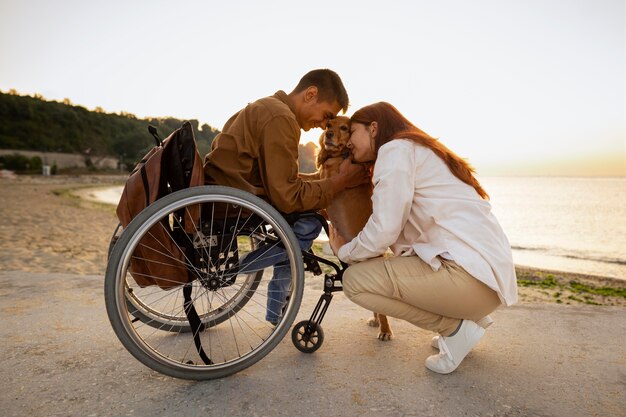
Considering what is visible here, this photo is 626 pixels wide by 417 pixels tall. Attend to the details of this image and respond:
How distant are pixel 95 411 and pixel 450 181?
2183mm

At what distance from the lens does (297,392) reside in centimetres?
213

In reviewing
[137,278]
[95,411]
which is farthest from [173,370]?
[137,278]

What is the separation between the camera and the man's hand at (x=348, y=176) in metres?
2.72

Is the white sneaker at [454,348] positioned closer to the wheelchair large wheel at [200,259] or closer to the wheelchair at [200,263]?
the wheelchair at [200,263]

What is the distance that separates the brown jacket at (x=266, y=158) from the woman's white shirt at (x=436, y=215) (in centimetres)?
44

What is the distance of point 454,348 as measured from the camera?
2.39 m

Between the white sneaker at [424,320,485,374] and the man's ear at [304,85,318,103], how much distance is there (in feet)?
5.86

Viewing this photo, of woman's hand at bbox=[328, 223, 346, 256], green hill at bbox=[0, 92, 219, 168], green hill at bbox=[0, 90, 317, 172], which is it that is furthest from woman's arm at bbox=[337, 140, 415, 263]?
green hill at bbox=[0, 92, 219, 168]

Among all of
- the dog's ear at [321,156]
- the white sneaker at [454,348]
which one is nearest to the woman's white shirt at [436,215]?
the white sneaker at [454,348]

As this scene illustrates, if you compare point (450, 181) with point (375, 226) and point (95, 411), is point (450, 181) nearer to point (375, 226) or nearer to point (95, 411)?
point (375, 226)

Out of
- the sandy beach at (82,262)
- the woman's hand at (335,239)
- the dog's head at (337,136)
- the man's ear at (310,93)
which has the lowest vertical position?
the sandy beach at (82,262)

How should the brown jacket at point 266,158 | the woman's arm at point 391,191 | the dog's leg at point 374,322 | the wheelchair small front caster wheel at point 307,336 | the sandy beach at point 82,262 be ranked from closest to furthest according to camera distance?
the woman's arm at point 391,191
the brown jacket at point 266,158
the wheelchair small front caster wheel at point 307,336
the dog's leg at point 374,322
the sandy beach at point 82,262

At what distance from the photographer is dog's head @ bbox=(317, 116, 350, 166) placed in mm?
3064

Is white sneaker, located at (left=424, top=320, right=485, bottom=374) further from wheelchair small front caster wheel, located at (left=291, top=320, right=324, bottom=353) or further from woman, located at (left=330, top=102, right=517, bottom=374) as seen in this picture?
wheelchair small front caster wheel, located at (left=291, top=320, right=324, bottom=353)
